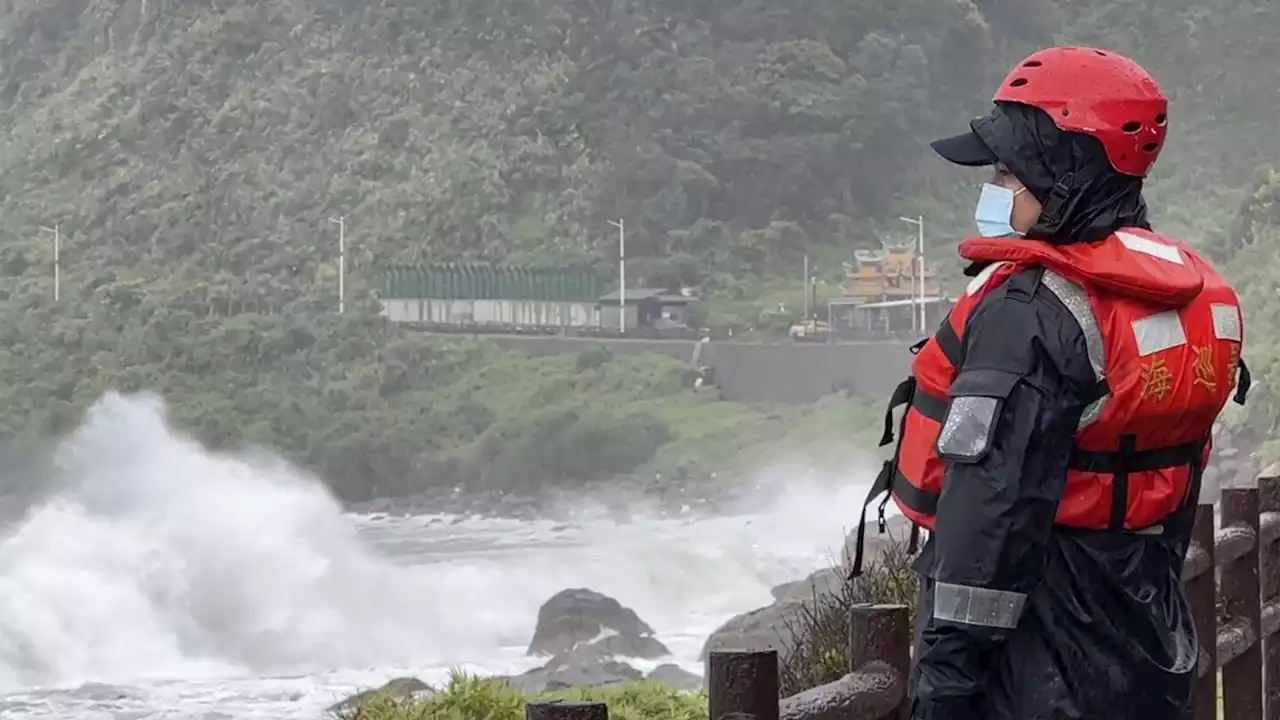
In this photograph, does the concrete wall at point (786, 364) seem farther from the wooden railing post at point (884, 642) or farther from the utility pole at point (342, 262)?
the wooden railing post at point (884, 642)

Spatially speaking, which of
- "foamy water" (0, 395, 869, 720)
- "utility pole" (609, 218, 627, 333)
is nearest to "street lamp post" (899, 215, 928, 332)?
"foamy water" (0, 395, 869, 720)

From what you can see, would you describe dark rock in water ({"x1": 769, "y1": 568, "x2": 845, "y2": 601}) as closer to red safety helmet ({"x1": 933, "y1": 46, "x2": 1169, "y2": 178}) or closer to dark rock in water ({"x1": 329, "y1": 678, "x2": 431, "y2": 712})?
dark rock in water ({"x1": 329, "y1": 678, "x2": 431, "y2": 712})

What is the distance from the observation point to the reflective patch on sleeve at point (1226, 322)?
1.20 meters

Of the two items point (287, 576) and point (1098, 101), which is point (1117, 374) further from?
point (287, 576)

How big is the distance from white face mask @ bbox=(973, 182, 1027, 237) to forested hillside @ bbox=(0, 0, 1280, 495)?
16.8 meters

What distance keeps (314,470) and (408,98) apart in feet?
16.6

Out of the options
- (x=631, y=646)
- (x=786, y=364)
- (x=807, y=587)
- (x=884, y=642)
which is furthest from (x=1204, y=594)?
(x=786, y=364)

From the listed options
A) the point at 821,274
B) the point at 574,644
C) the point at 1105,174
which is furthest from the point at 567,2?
the point at 1105,174

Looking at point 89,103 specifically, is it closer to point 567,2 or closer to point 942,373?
point 567,2

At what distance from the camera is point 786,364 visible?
18484 mm

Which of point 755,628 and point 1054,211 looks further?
point 755,628

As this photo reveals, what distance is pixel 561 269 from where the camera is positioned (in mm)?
19609

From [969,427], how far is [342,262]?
19898 mm

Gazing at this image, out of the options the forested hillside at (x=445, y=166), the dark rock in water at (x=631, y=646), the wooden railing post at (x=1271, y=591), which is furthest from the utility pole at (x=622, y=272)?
the wooden railing post at (x=1271, y=591)
